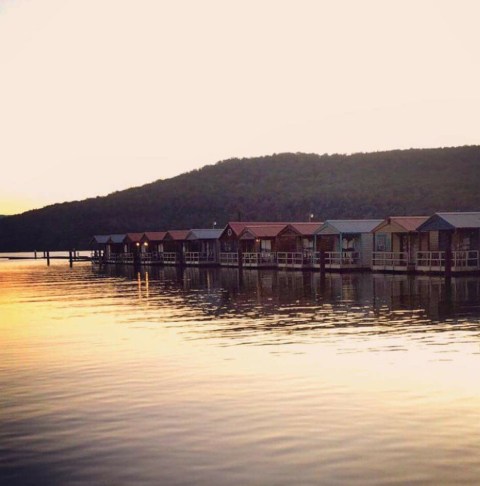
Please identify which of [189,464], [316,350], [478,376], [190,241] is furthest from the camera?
[190,241]

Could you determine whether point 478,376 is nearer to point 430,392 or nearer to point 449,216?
point 430,392

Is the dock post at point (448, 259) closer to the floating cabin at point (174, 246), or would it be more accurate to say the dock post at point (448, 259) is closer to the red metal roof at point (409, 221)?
the red metal roof at point (409, 221)

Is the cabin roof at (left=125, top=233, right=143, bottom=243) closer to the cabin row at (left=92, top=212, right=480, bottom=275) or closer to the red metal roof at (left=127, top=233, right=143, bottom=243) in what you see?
the red metal roof at (left=127, top=233, right=143, bottom=243)

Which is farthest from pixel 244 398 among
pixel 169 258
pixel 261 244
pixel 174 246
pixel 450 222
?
pixel 174 246

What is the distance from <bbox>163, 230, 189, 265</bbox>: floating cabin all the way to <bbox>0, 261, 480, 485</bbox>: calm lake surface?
209 ft

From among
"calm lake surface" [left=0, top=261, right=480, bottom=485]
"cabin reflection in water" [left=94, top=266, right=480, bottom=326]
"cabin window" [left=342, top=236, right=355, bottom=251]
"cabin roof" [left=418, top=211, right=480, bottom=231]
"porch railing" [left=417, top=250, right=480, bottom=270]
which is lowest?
"calm lake surface" [left=0, top=261, right=480, bottom=485]

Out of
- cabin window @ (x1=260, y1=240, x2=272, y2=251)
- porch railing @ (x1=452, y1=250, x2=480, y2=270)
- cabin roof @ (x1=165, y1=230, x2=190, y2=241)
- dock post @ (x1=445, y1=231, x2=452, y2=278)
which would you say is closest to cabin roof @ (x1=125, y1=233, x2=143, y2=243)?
cabin roof @ (x1=165, y1=230, x2=190, y2=241)

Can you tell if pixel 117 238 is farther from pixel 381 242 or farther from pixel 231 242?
pixel 381 242

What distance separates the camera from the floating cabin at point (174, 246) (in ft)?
323

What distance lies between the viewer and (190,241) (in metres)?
99.9

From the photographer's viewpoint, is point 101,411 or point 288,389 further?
point 288,389

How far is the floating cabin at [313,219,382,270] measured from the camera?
227ft

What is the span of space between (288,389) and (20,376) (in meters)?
7.00

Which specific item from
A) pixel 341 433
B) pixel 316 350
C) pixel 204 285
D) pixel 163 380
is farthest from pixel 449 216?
pixel 341 433
